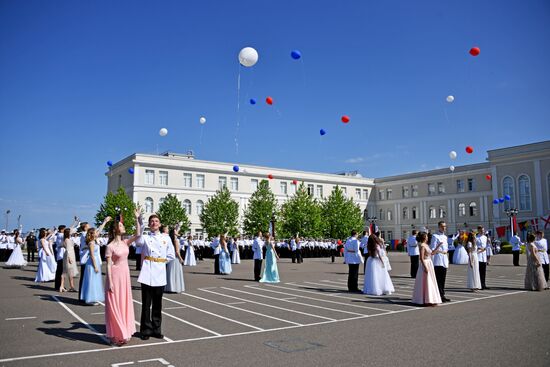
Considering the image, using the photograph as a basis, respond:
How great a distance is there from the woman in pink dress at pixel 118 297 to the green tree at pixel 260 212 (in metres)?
55.1

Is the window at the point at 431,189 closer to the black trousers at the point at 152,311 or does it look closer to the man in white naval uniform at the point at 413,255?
the man in white naval uniform at the point at 413,255

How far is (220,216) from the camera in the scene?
62594mm

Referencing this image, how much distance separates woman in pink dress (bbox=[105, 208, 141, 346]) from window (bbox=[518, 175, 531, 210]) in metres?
63.8

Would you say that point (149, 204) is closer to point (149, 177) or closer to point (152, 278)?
point (149, 177)

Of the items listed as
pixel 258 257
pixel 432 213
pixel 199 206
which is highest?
pixel 199 206

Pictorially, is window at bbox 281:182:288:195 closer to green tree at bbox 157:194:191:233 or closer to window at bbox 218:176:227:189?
window at bbox 218:176:227:189

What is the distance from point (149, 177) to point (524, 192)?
52796 mm

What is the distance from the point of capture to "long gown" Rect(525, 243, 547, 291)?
14.0m

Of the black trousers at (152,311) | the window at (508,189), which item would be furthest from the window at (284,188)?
the black trousers at (152,311)

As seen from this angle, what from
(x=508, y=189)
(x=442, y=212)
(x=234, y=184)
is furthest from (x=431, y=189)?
(x=234, y=184)

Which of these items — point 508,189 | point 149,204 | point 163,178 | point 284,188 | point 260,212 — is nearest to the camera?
point 508,189

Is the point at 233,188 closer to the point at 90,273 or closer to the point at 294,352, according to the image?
the point at 90,273

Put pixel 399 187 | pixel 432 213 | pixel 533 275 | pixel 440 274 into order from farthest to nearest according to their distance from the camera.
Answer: pixel 399 187, pixel 432 213, pixel 533 275, pixel 440 274

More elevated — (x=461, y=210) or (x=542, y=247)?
(x=461, y=210)
